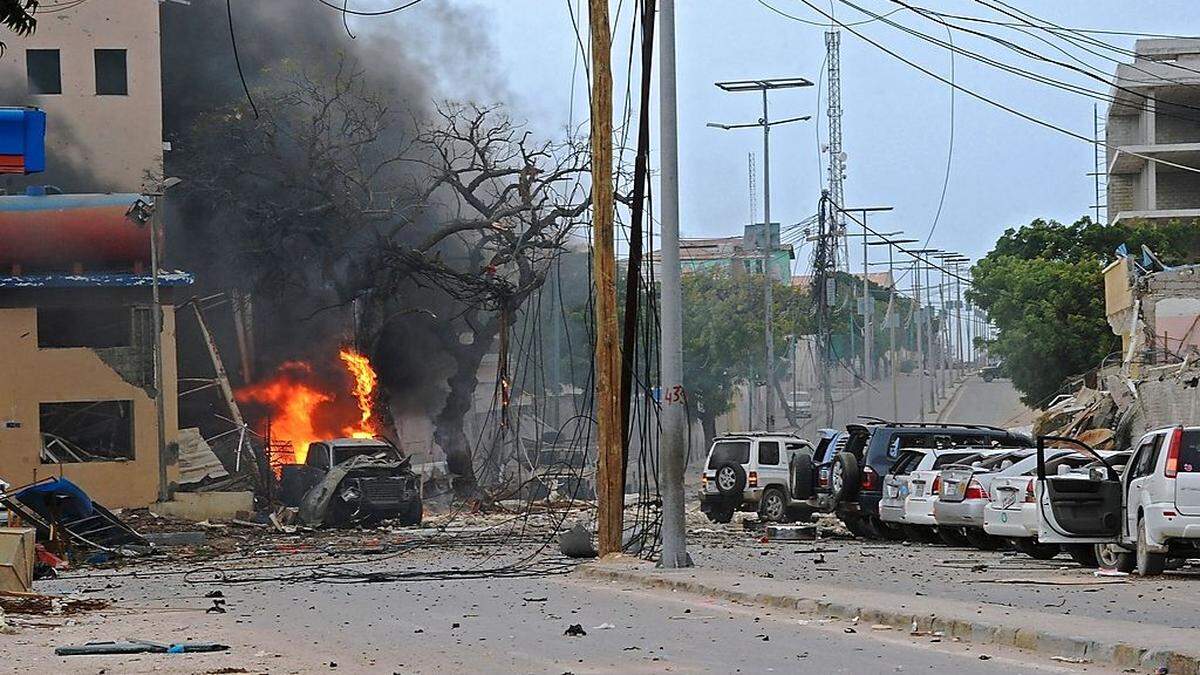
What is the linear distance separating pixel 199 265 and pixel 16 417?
304 inches

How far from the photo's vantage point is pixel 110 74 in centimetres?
4647

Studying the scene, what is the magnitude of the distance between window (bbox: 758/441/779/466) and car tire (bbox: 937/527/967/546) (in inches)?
345

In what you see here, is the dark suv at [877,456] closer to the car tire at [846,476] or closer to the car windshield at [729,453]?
the car tire at [846,476]

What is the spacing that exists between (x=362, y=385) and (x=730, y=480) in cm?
1654

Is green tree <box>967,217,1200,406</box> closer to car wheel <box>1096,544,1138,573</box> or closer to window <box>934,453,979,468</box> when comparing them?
window <box>934,453,979,468</box>

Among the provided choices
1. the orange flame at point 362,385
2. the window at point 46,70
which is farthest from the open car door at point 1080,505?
the window at point 46,70

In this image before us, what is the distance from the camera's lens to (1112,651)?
10.9 m

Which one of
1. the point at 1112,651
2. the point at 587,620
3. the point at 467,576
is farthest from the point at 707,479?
the point at 1112,651

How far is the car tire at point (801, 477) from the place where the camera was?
30.1 metres

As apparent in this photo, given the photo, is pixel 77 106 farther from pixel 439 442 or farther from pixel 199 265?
pixel 439 442

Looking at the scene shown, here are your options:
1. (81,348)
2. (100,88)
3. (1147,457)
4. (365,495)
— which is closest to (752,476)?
(365,495)

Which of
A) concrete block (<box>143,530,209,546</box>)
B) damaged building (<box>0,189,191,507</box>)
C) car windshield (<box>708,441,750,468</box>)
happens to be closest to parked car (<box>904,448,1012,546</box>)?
car windshield (<box>708,441,750,468</box>)

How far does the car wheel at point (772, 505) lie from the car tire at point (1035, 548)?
42.0 feet

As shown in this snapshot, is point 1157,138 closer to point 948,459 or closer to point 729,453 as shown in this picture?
point 729,453
